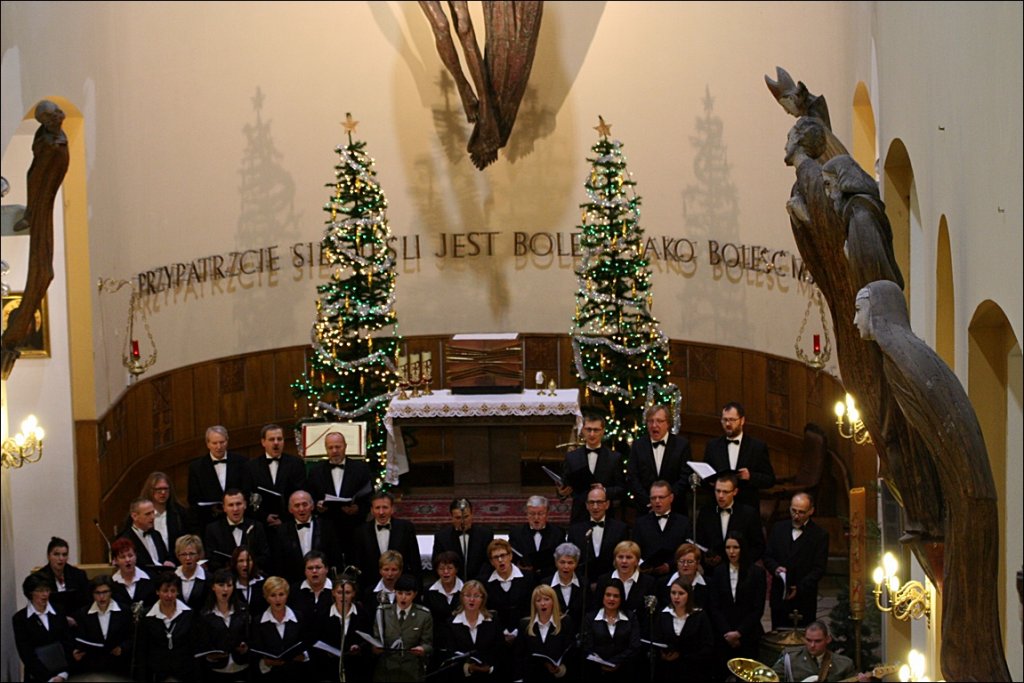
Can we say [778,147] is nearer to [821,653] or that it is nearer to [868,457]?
[868,457]

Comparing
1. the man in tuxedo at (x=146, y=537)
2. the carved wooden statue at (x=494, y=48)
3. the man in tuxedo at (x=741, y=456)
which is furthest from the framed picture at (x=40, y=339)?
the man in tuxedo at (x=741, y=456)

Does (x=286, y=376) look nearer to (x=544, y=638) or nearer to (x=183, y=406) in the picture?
(x=183, y=406)

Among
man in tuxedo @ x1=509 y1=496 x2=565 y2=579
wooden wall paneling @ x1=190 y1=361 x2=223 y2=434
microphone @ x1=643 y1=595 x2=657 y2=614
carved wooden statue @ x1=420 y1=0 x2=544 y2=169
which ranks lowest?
microphone @ x1=643 y1=595 x2=657 y2=614

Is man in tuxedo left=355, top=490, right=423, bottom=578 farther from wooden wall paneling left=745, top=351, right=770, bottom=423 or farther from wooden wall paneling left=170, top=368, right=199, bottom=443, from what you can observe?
wooden wall paneling left=745, top=351, right=770, bottom=423

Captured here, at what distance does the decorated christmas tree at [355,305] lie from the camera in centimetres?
1427

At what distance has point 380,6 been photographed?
15.9 meters

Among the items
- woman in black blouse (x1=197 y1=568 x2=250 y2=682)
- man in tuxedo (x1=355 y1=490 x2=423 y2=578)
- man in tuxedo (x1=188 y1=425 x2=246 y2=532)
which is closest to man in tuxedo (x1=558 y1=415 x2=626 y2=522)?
man in tuxedo (x1=355 y1=490 x2=423 y2=578)

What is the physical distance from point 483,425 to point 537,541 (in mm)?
2319

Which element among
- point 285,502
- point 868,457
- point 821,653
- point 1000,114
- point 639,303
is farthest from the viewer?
point 639,303

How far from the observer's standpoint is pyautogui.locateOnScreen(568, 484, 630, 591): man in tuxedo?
34.3 ft

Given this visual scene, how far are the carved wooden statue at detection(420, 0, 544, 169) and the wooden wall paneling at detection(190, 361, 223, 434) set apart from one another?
147 inches

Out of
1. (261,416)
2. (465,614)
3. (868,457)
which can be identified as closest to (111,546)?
(465,614)

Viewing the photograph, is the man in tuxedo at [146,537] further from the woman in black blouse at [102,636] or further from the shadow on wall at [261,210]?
the shadow on wall at [261,210]

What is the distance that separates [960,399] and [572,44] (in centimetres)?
1155
